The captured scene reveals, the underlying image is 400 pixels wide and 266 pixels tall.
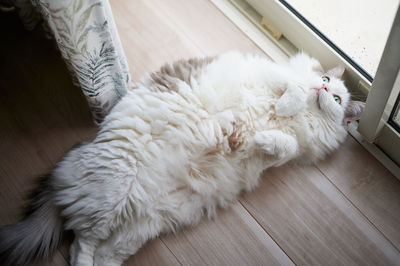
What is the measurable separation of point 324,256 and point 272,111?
56 cm

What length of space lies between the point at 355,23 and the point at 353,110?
376 millimetres

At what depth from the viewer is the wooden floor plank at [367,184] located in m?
1.40

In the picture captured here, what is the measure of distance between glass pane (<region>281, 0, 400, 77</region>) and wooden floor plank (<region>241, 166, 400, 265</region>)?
0.50 meters

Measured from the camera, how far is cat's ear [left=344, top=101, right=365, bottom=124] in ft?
4.52

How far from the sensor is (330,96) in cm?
133

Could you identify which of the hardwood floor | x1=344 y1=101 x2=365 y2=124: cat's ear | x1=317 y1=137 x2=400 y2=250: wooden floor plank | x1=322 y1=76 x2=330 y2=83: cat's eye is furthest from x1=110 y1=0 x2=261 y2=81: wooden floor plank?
x1=317 y1=137 x2=400 y2=250: wooden floor plank

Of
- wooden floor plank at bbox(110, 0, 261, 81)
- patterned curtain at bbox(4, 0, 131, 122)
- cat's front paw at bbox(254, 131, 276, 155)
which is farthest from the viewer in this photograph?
wooden floor plank at bbox(110, 0, 261, 81)

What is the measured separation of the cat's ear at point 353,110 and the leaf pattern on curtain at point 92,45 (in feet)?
2.73

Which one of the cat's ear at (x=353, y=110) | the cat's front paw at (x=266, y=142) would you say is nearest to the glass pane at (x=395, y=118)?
the cat's ear at (x=353, y=110)

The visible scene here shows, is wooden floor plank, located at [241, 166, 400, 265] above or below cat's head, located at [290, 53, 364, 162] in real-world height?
below

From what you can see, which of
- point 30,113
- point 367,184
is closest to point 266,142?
point 367,184

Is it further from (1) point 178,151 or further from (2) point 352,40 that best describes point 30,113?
(2) point 352,40

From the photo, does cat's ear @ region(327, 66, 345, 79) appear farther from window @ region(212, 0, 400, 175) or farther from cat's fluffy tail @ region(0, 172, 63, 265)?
cat's fluffy tail @ region(0, 172, 63, 265)

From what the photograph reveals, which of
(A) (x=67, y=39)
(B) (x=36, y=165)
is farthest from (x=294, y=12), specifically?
(B) (x=36, y=165)
